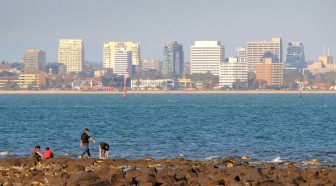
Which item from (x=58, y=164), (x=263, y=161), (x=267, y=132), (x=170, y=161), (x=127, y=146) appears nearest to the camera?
(x=58, y=164)

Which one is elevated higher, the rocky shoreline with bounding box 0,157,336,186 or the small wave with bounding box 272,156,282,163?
the rocky shoreline with bounding box 0,157,336,186

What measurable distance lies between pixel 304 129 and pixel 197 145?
26332mm

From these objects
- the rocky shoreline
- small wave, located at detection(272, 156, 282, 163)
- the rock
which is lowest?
small wave, located at detection(272, 156, 282, 163)

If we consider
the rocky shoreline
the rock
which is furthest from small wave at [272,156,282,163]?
the rock

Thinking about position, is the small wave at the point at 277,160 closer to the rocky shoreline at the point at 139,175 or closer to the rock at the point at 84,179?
the rocky shoreline at the point at 139,175

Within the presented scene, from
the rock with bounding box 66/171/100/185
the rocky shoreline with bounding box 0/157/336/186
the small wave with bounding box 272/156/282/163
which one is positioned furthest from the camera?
the small wave with bounding box 272/156/282/163

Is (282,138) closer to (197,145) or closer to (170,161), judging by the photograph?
(197,145)

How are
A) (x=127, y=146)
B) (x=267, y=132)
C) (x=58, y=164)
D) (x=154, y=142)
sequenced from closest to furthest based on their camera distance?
(x=58, y=164) < (x=127, y=146) < (x=154, y=142) < (x=267, y=132)

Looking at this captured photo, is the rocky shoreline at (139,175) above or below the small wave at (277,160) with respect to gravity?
above

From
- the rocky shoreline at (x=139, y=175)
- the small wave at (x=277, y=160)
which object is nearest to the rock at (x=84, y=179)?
the rocky shoreline at (x=139, y=175)

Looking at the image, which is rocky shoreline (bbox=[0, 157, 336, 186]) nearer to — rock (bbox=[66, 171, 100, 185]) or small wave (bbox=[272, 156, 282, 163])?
rock (bbox=[66, 171, 100, 185])

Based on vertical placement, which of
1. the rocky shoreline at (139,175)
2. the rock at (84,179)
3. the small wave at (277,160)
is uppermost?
the rock at (84,179)

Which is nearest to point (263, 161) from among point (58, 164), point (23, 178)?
point (58, 164)

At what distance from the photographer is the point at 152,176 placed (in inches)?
1351
